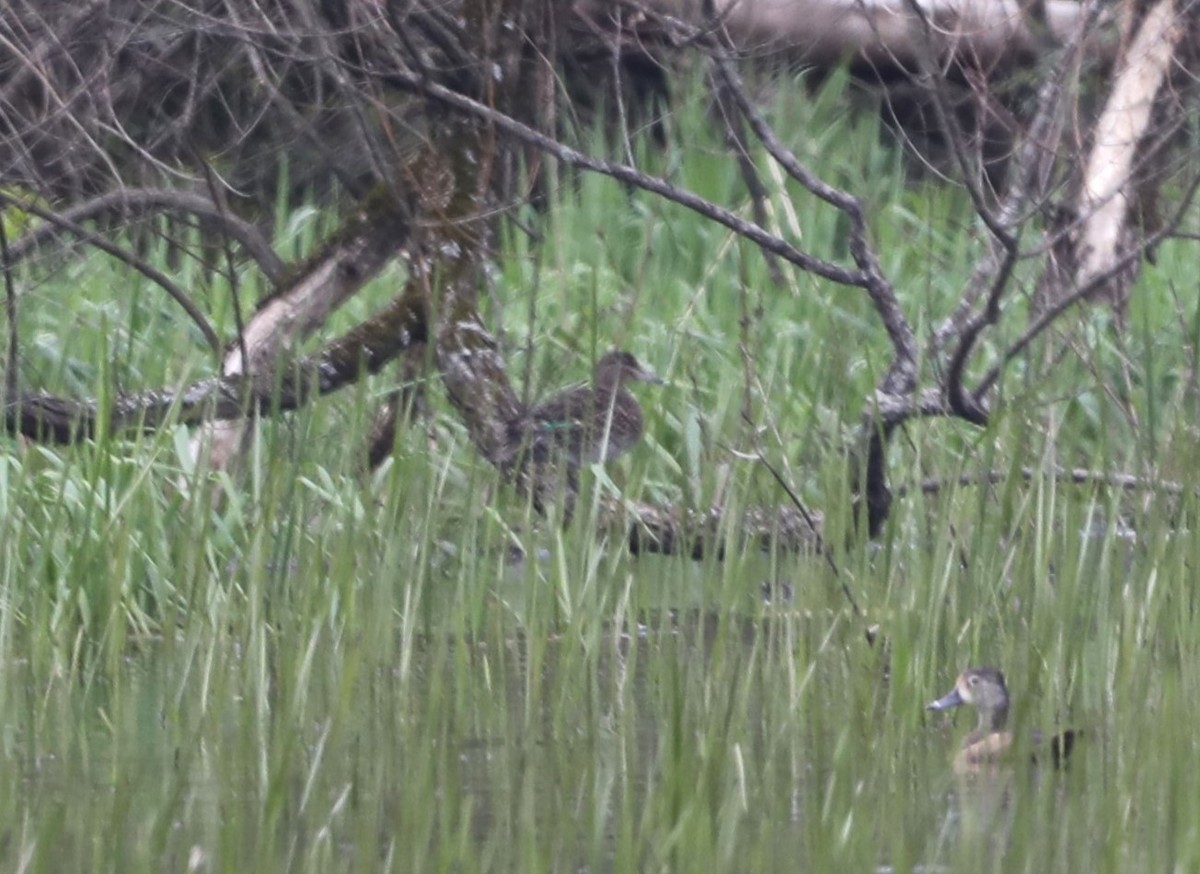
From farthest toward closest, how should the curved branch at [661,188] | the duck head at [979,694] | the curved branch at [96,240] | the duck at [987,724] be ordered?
the curved branch at [96,240]
the curved branch at [661,188]
the duck head at [979,694]
the duck at [987,724]

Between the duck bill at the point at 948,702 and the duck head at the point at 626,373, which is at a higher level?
the duck head at the point at 626,373

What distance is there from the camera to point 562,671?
12.7 feet

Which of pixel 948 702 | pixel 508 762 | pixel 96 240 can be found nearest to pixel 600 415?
pixel 96 240

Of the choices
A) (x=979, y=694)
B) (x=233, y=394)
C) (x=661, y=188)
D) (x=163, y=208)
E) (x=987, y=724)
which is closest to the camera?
(x=987, y=724)

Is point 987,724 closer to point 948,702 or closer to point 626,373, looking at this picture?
point 948,702

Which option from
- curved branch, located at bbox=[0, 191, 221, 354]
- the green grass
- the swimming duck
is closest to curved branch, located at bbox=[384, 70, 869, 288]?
the green grass

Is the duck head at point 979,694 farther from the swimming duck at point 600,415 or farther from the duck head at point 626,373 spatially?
the duck head at point 626,373

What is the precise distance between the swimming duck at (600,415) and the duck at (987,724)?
124cm

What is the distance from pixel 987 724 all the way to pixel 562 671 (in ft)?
2.42

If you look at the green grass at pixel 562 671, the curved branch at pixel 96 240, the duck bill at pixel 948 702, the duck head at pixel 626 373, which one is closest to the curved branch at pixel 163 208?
the curved branch at pixel 96 240

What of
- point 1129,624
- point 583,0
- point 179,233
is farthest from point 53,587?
point 583,0

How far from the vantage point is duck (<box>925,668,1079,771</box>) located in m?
3.70

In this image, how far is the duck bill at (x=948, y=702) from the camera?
4043 millimetres

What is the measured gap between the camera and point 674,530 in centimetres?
522
